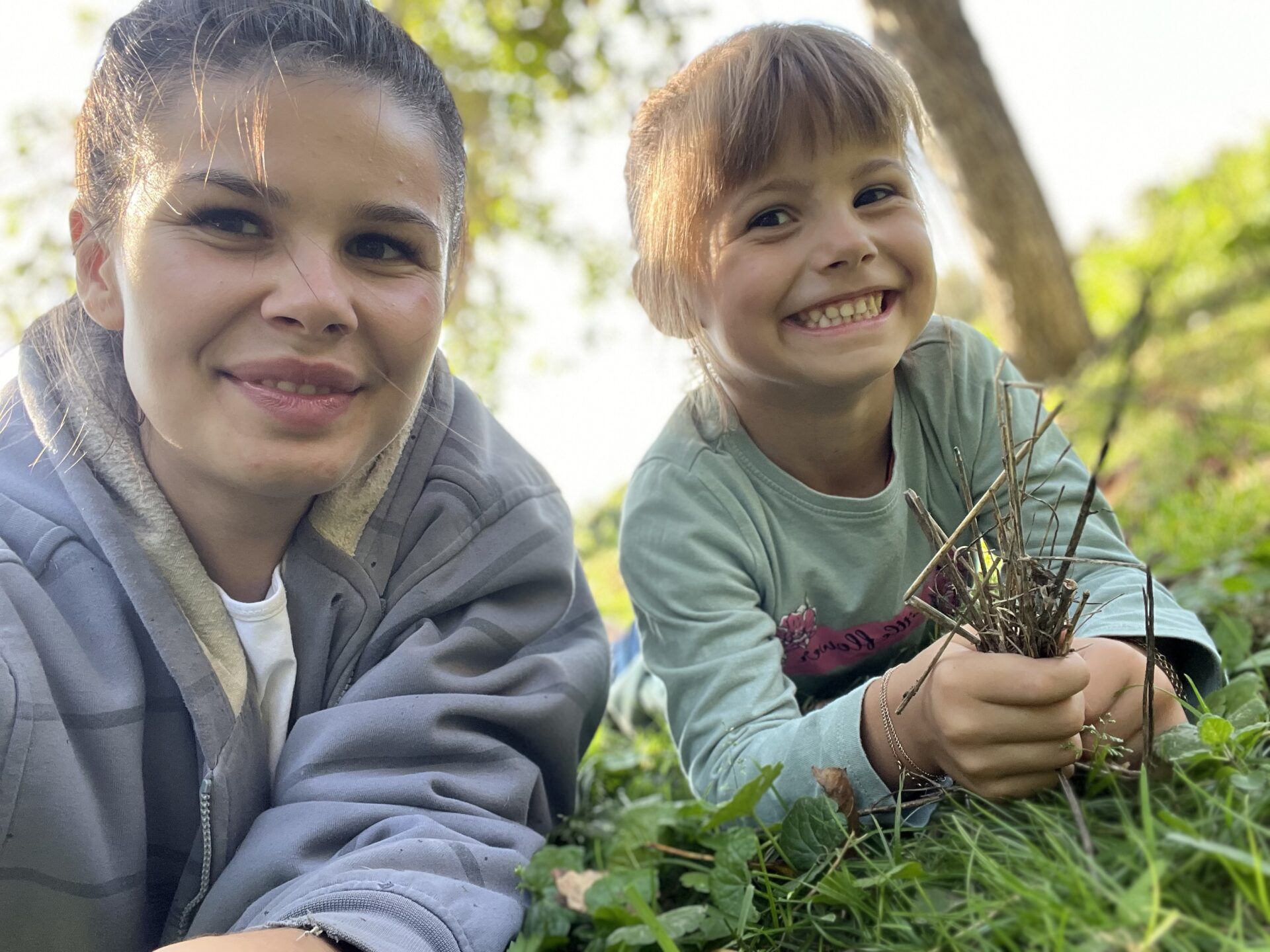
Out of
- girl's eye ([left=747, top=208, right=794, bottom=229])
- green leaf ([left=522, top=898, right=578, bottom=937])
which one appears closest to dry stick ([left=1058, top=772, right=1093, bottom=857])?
green leaf ([left=522, top=898, right=578, bottom=937])

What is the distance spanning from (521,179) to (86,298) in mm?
6688

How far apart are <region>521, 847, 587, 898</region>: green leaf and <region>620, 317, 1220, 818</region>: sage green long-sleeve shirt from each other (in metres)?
0.29

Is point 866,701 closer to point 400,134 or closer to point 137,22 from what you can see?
point 400,134

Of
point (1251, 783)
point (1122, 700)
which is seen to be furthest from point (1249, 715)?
point (1251, 783)

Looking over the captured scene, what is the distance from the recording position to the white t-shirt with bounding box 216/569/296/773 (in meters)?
1.94

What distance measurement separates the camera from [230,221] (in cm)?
174

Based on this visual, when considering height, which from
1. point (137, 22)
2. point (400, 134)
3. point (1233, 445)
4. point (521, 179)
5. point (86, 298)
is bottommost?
point (1233, 445)

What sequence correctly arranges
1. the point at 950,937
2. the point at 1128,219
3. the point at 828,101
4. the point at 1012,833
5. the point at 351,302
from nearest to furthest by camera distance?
the point at 950,937 < the point at 1012,833 < the point at 351,302 < the point at 828,101 < the point at 1128,219

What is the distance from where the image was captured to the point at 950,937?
113 centimetres

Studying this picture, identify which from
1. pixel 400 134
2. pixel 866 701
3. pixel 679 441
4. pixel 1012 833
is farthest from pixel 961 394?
pixel 400 134

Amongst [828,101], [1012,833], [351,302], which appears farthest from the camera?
[828,101]

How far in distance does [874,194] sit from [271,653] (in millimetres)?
1411

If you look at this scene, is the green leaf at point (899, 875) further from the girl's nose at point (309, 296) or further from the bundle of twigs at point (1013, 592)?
the girl's nose at point (309, 296)

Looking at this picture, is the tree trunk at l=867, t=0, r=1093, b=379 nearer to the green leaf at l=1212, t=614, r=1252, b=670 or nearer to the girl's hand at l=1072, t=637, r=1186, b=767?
the green leaf at l=1212, t=614, r=1252, b=670
